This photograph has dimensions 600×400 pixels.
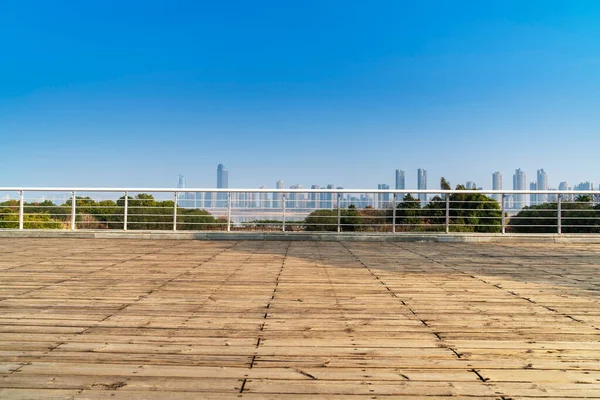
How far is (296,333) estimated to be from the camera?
187cm

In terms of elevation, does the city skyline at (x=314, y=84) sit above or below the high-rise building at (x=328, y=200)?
above

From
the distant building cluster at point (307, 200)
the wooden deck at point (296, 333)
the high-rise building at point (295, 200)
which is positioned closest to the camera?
the wooden deck at point (296, 333)

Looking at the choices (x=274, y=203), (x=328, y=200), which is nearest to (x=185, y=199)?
(x=274, y=203)

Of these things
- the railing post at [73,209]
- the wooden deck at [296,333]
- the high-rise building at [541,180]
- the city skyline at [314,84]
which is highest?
the city skyline at [314,84]

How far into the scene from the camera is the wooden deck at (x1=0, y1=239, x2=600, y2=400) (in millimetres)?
1343

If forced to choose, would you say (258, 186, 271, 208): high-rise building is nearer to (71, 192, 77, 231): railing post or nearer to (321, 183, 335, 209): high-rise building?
(321, 183, 335, 209): high-rise building

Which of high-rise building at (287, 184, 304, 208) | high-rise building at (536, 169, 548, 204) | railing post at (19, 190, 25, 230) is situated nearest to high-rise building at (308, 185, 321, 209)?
high-rise building at (287, 184, 304, 208)

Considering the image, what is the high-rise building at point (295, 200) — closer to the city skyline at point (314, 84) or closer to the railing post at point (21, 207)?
the city skyline at point (314, 84)

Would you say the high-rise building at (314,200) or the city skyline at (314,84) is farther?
the city skyline at (314,84)

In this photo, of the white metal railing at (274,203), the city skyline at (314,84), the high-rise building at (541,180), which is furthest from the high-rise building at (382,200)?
the high-rise building at (541,180)

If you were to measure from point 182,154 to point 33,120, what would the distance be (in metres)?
12.2


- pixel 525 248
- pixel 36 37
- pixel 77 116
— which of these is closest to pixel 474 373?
pixel 525 248

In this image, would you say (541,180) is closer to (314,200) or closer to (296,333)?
(314,200)

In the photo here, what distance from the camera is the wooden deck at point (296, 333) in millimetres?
1343
